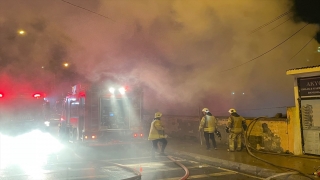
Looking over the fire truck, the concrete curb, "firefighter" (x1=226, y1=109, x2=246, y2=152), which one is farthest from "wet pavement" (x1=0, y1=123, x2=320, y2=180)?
the fire truck

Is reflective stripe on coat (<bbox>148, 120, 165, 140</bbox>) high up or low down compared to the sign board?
down

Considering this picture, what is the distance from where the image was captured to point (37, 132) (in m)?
14.8

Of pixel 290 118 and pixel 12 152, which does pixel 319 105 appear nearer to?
pixel 290 118

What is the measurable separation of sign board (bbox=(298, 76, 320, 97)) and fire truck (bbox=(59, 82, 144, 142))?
202 inches

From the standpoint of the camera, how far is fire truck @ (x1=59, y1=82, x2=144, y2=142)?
Result: 32.9 ft

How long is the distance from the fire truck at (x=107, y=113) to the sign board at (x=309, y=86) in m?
5.13

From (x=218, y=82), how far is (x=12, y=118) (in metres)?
9.22

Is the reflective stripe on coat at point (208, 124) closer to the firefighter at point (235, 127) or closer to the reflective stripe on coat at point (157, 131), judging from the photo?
the firefighter at point (235, 127)

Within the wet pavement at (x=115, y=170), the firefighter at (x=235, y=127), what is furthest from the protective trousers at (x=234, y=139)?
the wet pavement at (x=115, y=170)

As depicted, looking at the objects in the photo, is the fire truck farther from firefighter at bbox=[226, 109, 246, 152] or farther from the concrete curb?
firefighter at bbox=[226, 109, 246, 152]

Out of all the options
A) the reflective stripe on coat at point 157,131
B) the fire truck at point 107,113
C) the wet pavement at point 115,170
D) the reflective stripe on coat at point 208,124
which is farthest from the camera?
the fire truck at point 107,113

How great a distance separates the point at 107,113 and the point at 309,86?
6237 millimetres

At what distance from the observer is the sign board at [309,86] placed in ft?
25.7

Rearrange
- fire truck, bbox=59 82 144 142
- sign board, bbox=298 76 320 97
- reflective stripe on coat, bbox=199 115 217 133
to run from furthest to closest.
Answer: fire truck, bbox=59 82 144 142
reflective stripe on coat, bbox=199 115 217 133
sign board, bbox=298 76 320 97
